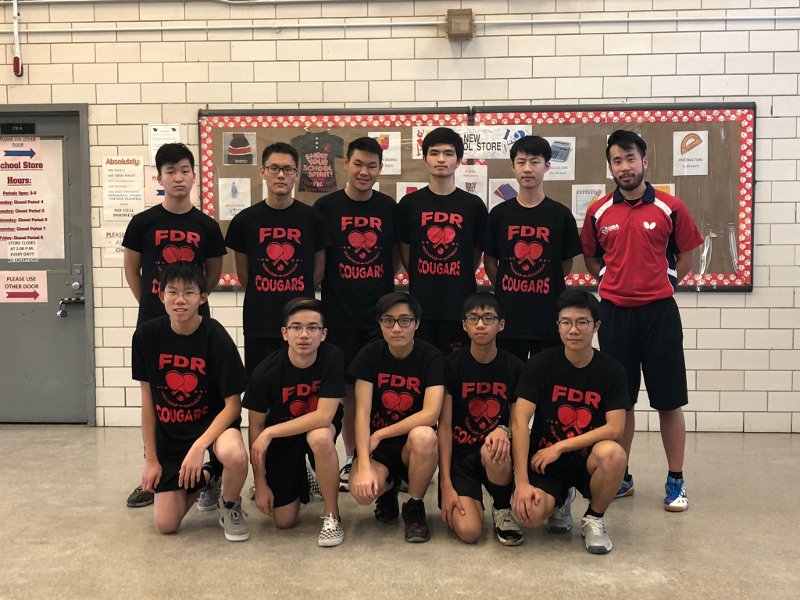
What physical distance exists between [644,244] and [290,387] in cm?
161

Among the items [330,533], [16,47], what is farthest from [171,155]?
[16,47]

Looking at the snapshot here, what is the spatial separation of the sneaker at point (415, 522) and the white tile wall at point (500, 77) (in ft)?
7.54

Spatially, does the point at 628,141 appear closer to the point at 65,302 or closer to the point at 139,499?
the point at 139,499

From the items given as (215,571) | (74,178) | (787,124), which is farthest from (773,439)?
(74,178)

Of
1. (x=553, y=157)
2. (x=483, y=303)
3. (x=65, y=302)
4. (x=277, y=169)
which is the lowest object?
(x=65, y=302)

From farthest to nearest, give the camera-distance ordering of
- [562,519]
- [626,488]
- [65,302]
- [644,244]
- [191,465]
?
[65,302]
[626,488]
[644,244]
[562,519]
[191,465]

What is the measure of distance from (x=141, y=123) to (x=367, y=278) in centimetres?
228

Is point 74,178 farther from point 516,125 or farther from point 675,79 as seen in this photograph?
point 675,79

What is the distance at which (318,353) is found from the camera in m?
2.94

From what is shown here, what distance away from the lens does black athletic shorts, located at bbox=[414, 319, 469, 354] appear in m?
3.31

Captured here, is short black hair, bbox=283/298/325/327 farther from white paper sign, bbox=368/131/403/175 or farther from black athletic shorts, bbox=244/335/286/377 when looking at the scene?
white paper sign, bbox=368/131/403/175

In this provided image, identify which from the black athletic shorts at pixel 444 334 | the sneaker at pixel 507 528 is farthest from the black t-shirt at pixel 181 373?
the sneaker at pixel 507 528

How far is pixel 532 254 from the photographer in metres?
3.21

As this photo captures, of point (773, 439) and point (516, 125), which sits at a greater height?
point (516, 125)
